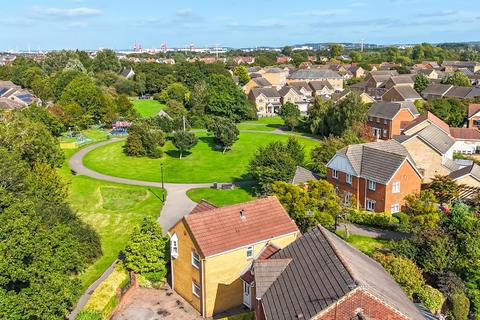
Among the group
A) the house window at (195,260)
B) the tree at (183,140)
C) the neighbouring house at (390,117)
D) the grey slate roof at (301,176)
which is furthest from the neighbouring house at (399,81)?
the house window at (195,260)

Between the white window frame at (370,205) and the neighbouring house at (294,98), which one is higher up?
the neighbouring house at (294,98)

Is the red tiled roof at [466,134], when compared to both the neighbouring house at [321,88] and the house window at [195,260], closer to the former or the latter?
the house window at [195,260]

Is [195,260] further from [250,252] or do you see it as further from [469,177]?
[469,177]

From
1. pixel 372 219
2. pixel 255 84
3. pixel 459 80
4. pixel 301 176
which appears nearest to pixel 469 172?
pixel 372 219

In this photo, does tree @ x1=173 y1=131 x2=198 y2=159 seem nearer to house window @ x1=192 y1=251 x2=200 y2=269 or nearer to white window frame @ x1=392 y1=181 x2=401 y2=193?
white window frame @ x1=392 y1=181 x2=401 y2=193

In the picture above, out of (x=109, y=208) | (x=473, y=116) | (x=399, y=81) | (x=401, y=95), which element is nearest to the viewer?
(x=109, y=208)

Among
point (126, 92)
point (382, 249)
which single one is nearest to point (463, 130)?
point (382, 249)
